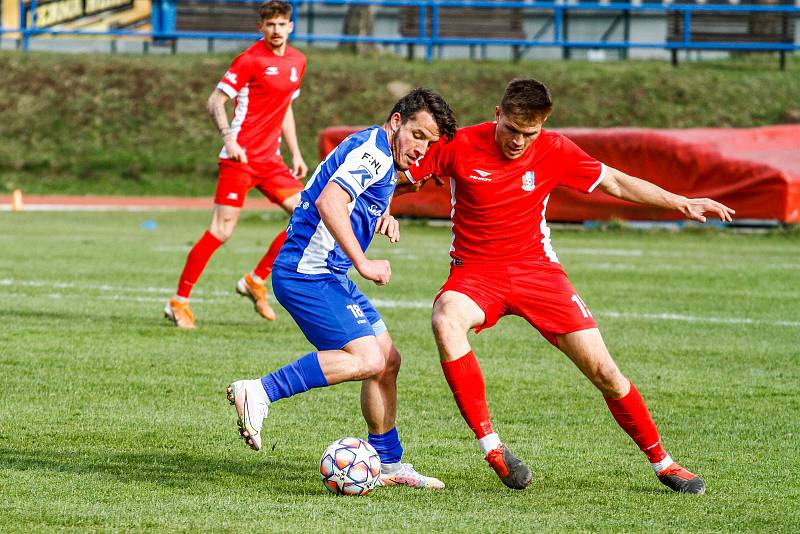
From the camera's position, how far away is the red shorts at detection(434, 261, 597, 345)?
5668 mm

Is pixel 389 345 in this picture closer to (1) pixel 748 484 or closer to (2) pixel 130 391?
(1) pixel 748 484

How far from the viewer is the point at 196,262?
10.0 meters

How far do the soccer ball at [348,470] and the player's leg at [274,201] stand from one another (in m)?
4.82

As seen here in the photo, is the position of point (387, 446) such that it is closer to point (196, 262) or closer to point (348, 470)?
point (348, 470)

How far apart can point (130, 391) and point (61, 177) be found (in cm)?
2265

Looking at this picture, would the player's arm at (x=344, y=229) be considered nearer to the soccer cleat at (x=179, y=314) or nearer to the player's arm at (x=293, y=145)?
Result: the soccer cleat at (x=179, y=314)

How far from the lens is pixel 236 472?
5.58 meters

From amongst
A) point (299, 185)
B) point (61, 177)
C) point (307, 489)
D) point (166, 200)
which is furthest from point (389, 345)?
point (61, 177)

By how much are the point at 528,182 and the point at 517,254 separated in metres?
0.32

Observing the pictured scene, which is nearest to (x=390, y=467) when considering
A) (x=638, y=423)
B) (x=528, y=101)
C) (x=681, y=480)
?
(x=638, y=423)

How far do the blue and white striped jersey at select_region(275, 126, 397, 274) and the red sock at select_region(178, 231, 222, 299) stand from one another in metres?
4.28

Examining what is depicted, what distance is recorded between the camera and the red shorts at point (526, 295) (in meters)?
5.67

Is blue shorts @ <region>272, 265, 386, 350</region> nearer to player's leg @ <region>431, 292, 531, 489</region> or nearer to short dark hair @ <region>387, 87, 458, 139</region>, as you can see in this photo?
player's leg @ <region>431, 292, 531, 489</region>

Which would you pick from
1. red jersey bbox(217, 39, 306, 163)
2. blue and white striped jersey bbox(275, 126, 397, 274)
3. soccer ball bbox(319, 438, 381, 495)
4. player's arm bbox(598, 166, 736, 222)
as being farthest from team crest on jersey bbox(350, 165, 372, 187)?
red jersey bbox(217, 39, 306, 163)
